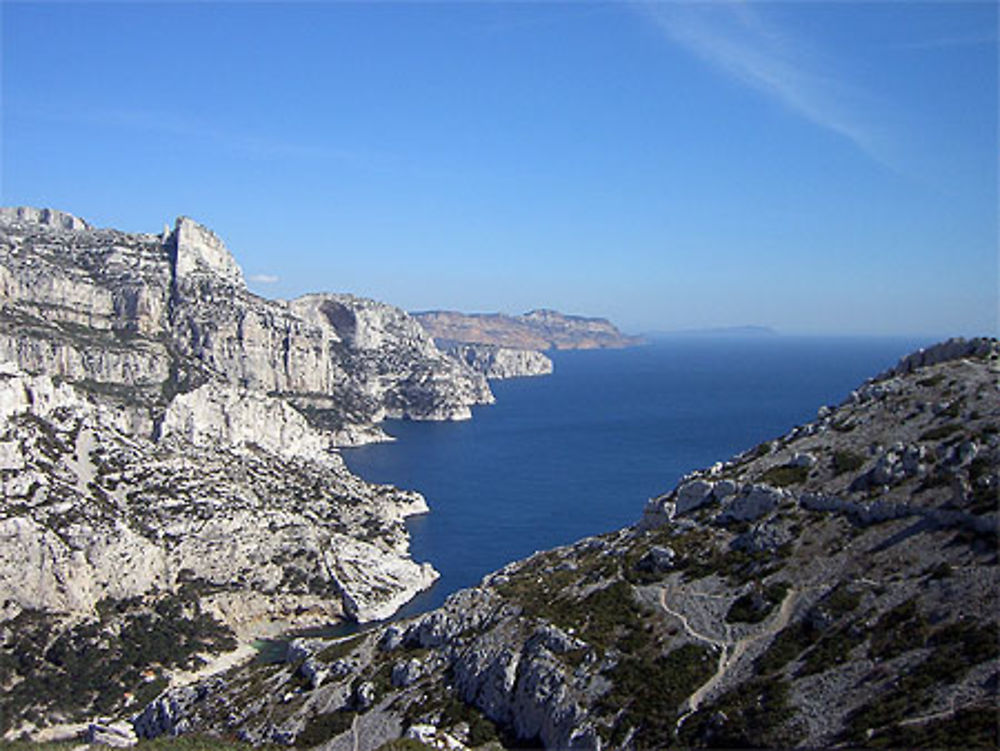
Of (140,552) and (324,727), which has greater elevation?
(324,727)

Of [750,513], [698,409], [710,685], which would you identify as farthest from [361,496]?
[698,409]

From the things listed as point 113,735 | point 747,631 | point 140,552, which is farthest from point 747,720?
point 140,552

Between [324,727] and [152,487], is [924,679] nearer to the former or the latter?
[324,727]

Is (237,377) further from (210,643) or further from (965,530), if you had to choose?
(965,530)

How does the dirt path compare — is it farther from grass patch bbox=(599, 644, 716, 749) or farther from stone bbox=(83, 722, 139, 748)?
stone bbox=(83, 722, 139, 748)

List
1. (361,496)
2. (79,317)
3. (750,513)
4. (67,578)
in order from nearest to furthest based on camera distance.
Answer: (750,513) < (67,578) < (361,496) < (79,317)

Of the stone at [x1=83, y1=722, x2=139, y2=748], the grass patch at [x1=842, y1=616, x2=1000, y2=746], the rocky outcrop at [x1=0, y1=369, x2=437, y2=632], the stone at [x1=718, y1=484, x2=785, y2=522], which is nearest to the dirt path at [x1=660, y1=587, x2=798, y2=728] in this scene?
the grass patch at [x1=842, y1=616, x2=1000, y2=746]

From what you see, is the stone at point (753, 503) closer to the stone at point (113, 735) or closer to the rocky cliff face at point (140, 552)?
the stone at point (113, 735)
